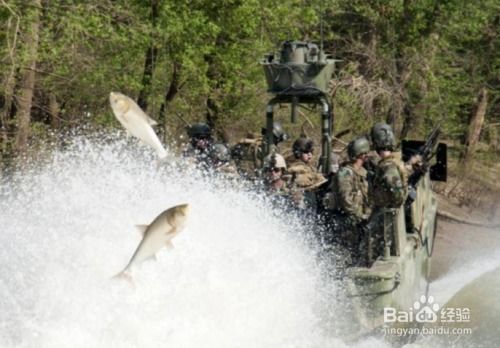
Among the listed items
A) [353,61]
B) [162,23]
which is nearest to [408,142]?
[162,23]

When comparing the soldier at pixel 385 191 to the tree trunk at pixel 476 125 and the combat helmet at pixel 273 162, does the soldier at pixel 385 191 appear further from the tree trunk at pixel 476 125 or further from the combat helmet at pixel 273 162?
the tree trunk at pixel 476 125

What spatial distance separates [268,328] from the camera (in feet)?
33.5

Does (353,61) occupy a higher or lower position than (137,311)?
lower

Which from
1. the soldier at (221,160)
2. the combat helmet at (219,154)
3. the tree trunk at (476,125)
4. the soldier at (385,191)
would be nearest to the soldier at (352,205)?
the soldier at (385,191)

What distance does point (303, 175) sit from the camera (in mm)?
12289

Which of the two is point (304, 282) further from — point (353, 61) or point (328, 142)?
point (353, 61)

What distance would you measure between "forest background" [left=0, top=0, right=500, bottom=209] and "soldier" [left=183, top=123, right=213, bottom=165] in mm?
5935

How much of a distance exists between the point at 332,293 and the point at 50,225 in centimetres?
250

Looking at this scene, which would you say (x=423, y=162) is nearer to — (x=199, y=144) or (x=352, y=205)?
(x=352, y=205)

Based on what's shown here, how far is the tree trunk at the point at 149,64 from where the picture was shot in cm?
2227

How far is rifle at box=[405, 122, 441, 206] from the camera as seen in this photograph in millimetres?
11922

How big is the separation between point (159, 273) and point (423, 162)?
4.02 meters

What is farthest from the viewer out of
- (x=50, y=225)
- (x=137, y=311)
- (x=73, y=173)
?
(x=73, y=173)

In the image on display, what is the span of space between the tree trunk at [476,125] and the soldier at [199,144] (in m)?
12.6
